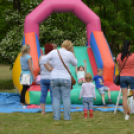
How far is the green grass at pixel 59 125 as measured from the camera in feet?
15.0

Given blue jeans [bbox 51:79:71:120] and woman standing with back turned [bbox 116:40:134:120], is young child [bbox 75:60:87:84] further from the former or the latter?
blue jeans [bbox 51:79:71:120]

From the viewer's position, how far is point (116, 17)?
16766mm

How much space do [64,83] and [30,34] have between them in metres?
4.82

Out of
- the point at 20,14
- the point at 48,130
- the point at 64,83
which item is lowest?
the point at 48,130

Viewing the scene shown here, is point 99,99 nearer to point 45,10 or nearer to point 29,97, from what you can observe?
point 29,97

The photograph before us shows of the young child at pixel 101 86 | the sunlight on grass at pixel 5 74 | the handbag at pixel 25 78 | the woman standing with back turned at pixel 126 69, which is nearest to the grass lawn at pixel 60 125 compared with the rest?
the woman standing with back turned at pixel 126 69

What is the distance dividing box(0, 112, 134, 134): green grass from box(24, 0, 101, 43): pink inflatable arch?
15.8ft

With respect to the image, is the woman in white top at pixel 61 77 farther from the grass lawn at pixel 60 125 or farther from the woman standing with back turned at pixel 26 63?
the woman standing with back turned at pixel 26 63

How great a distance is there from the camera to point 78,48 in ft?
36.3

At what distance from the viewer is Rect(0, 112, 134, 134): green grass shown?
15.0 feet

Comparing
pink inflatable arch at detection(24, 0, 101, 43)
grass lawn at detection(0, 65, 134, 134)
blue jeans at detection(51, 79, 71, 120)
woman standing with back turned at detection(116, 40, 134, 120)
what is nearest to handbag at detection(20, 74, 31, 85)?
grass lawn at detection(0, 65, 134, 134)

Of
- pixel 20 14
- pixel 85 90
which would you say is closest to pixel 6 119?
pixel 85 90

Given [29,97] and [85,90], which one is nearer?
[85,90]

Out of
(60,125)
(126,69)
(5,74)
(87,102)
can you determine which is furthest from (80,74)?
(5,74)
